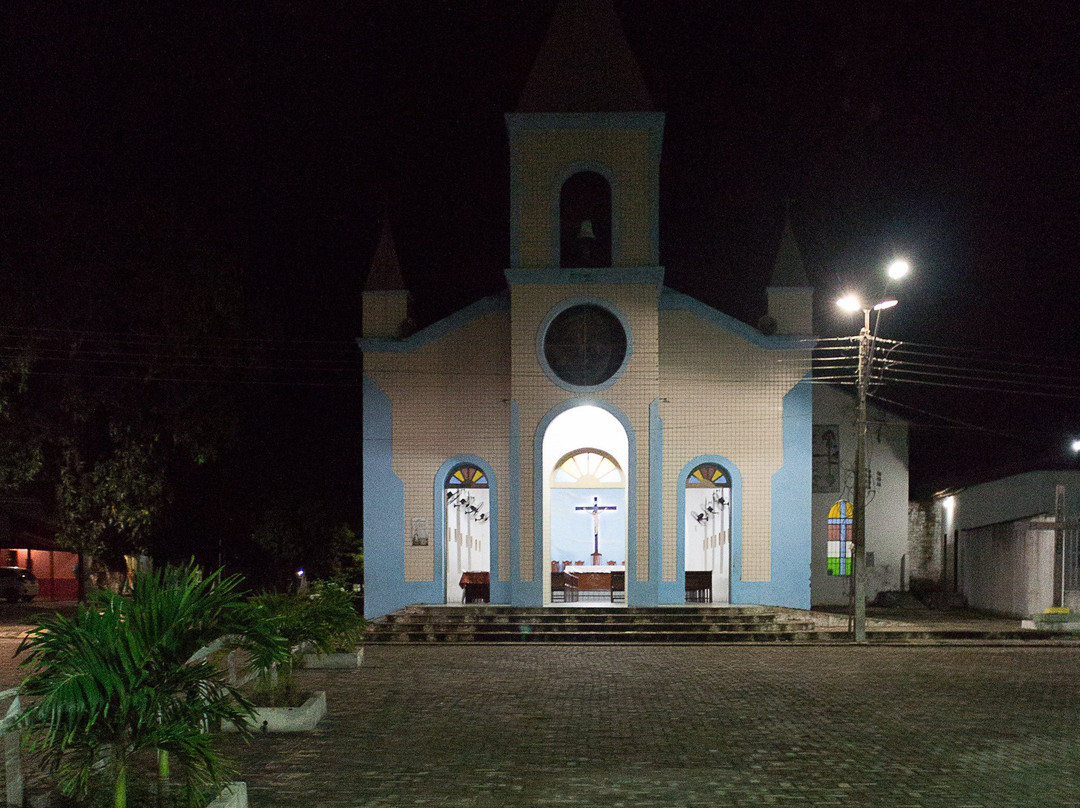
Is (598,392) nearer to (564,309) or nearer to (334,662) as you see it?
(564,309)

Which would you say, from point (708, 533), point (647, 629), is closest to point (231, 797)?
point (647, 629)

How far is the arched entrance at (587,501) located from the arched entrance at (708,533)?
5.70ft

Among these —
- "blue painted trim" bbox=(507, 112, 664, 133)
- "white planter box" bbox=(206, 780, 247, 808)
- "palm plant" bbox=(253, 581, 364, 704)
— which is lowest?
"white planter box" bbox=(206, 780, 247, 808)

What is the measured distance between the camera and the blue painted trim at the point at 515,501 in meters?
20.4

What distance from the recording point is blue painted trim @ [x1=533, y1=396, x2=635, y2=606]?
2042 centimetres

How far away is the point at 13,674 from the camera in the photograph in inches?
555

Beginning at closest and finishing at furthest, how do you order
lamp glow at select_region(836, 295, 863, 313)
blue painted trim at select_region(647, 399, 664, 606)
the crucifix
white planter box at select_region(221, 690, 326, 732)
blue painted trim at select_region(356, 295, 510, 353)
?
1. white planter box at select_region(221, 690, 326, 732)
2. lamp glow at select_region(836, 295, 863, 313)
3. blue painted trim at select_region(647, 399, 664, 606)
4. blue painted trim at select_region(356, 295, 510, 353)
5. the crucifix

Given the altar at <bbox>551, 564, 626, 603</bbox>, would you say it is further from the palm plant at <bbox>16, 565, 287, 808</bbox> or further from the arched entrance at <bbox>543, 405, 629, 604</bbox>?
the palm plant at <bbox>16, 565, 287, 808</bbox>

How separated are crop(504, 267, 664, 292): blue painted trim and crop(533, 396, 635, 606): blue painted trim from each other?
8.63 ft

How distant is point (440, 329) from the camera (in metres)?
22.4

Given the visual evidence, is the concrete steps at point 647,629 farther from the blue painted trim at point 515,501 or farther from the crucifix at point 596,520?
the crucifix at point 596,520

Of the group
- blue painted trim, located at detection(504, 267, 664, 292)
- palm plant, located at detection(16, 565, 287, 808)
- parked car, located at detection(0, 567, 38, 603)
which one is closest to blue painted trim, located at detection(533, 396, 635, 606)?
blue painted trim, located at detection(504, 267, 664, 292)

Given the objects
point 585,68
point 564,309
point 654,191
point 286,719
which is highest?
point 585,68

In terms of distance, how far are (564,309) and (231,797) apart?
15.4 metres
